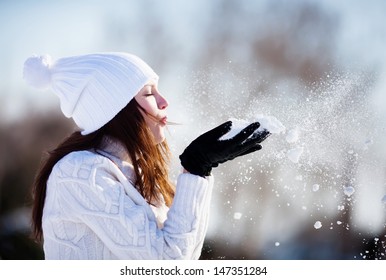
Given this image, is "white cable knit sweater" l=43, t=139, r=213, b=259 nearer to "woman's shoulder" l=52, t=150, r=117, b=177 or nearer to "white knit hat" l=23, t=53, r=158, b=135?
"woman's shoulder" l=52, t=150, r=117, b=177

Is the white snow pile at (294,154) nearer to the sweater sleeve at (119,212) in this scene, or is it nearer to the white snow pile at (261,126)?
the white snow pile at (261,126)

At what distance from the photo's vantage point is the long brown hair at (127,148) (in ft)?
4.75

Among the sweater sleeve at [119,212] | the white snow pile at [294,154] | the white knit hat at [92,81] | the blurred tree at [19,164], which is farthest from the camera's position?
the blurred tree at [19,164]

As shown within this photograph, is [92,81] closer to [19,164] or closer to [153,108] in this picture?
[153,108]

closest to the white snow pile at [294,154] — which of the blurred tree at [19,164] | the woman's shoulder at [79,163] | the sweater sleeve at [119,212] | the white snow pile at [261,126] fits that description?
the white snow pile at [261,126]

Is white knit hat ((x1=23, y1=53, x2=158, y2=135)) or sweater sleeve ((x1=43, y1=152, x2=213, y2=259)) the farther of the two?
white knit hat ((x1=23, y1=53, x2=158, y2=135))

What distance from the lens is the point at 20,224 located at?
3.50 meters

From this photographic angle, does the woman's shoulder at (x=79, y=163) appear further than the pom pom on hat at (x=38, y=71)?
No

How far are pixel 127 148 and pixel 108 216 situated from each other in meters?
0.17

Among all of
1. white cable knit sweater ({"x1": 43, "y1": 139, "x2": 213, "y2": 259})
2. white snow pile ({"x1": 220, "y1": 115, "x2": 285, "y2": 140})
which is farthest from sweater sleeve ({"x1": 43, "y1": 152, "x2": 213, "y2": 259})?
white snow pile ({"x1": 220, "y1": 115, "x2": 285, "y2": 140})

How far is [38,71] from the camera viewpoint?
4.90ft

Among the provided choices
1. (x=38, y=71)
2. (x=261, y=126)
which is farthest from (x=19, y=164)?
(x=261, y=126)

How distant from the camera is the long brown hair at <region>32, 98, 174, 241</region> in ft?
4.75

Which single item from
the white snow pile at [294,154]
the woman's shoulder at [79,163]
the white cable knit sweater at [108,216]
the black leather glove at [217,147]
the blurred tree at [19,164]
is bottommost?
the blurred tree at [19,164]
